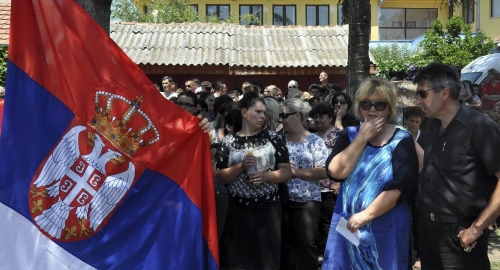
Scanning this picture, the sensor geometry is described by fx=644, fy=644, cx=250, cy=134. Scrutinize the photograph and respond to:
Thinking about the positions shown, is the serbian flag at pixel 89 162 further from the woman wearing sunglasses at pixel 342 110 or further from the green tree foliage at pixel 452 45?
the green tree foliage at pixel 452 45

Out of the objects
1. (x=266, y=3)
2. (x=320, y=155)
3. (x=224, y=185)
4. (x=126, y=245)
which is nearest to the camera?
(x=126, y=245)

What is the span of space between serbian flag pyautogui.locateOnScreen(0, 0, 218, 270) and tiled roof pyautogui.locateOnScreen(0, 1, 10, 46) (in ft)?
47.1

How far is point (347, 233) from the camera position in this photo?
4.17 meters

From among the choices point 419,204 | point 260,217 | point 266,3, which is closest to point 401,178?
point 419,204

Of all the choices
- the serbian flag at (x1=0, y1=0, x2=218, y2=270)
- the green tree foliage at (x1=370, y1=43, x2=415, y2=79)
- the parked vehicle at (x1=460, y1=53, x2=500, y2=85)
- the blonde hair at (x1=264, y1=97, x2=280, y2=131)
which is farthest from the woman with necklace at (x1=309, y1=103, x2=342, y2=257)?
the green tree foliage at (x1=370, y1=43, x2=415, y2=79)

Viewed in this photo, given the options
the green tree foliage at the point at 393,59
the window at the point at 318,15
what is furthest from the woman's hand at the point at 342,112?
the window at the point at 318,15

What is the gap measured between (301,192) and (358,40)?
2782 mm

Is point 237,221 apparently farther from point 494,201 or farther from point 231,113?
point 494,201

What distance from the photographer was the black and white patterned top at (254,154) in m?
5.71

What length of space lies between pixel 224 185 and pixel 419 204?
6.24ft

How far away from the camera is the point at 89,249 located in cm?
464

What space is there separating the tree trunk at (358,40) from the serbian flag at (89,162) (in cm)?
389

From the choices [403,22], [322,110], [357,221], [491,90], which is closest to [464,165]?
[357,221]

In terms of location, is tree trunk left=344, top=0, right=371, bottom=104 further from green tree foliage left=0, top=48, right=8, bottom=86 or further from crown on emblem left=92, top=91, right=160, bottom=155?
green tree foliage left=0, top=48, right=8, bottom=86
